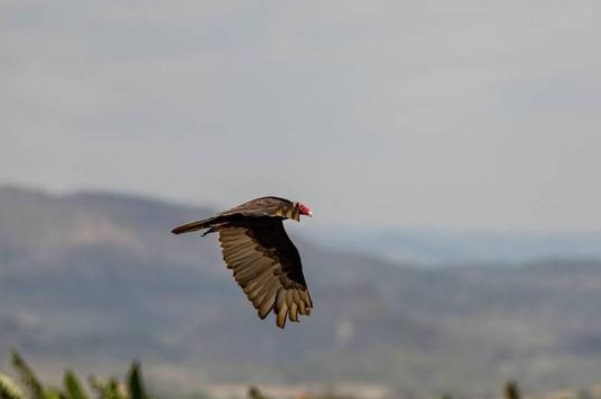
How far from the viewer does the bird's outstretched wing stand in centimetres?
1675

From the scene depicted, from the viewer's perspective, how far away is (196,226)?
15.3 meters

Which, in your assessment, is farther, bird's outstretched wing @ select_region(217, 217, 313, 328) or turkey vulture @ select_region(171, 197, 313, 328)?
bird's outstretched wing @ select_region(217, 217, 313, 328)

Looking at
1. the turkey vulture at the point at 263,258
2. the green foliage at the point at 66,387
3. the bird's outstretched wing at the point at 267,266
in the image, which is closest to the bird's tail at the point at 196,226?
the turkey vulture at the point at 263,258

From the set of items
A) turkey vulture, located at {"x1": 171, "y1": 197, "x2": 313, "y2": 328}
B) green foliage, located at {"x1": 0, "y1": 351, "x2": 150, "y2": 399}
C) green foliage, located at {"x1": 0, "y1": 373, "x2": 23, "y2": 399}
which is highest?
turkey vulture, located at {"x1": 171, "y1": 197, "x2": 313, "y2": 328}

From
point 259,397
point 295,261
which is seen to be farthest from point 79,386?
point 295,261

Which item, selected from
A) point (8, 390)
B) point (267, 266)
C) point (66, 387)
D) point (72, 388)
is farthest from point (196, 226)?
point (66, 387)

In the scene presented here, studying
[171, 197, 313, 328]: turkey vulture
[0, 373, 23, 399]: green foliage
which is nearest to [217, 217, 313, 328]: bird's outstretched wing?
[171, 197, 313, 328]: turkey vulture

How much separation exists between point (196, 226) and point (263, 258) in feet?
8.12

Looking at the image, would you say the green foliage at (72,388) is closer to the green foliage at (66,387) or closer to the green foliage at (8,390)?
the green foliage at (66,387)

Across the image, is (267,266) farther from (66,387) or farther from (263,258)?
(66,387)

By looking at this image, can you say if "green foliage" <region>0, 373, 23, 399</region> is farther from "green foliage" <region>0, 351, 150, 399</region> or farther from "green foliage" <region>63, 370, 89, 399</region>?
"green foliage" <region>63, 370, 89, 399</region>

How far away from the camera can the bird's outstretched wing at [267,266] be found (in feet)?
55.0

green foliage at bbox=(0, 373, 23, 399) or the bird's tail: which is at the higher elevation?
the bird's tail

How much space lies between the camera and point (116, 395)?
73.1 ft
